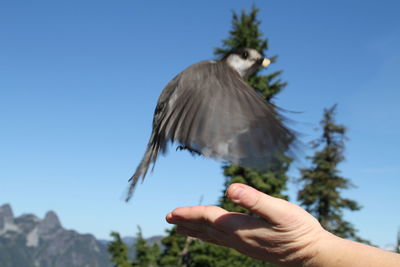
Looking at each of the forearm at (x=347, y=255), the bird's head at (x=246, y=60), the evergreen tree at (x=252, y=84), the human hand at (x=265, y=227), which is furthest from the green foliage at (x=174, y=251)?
the forearm at (x=347, y=255)

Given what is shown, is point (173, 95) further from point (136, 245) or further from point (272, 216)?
point (136, 245)

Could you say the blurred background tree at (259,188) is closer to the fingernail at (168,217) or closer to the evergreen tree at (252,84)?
the evergreen tree at (252,84)

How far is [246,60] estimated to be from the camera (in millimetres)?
3537

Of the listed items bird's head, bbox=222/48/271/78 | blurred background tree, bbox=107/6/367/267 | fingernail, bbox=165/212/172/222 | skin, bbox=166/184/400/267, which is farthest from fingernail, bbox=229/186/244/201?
blurred background tree, bbox=107/6/367/267

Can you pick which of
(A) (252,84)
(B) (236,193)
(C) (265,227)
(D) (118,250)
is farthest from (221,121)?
(D) (118,250)

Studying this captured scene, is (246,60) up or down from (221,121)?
up

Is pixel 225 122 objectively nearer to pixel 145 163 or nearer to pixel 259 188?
pixel 145 163

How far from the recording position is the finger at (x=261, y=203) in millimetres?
1985

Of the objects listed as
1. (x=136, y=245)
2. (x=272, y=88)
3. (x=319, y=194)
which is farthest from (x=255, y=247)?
(x=319, y=194)

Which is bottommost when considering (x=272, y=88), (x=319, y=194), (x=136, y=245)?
(x=136, y=245)

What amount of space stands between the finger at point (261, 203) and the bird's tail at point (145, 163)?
2.82 feet

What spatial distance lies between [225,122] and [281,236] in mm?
823

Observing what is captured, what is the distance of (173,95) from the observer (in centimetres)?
247

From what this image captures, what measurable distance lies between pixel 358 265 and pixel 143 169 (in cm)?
157
